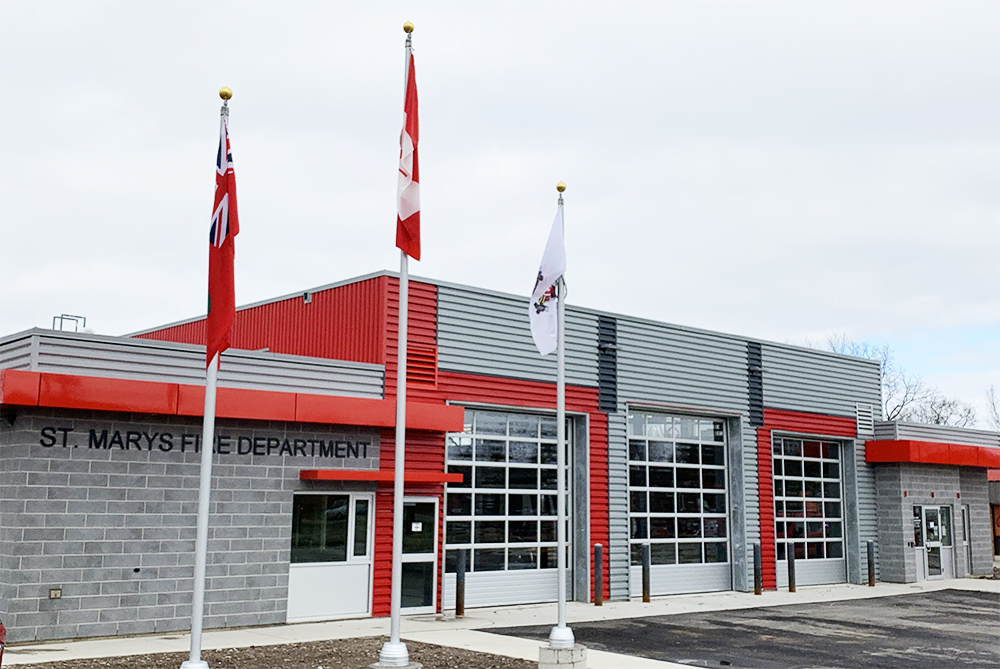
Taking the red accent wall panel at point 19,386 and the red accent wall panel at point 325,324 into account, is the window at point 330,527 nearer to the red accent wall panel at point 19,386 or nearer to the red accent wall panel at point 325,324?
the red accent wall panel at point 325,324

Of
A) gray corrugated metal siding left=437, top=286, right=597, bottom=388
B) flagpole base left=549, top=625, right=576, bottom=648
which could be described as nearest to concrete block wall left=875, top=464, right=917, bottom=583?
gray corrugated metal siding left=437, top=286, right=597, bottom=388

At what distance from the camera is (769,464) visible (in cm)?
2389

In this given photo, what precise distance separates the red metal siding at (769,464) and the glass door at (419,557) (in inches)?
363

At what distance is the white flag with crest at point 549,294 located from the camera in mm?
13383

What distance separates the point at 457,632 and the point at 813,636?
568 cm

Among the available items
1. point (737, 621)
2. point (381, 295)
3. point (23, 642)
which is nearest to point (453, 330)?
point (381, 295)

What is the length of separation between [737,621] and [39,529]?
37.6 feet

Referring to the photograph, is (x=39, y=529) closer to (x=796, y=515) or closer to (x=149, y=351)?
(x=149, y=351)

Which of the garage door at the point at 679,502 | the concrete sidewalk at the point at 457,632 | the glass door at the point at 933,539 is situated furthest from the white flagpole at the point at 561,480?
the glass door at the point at 933,539

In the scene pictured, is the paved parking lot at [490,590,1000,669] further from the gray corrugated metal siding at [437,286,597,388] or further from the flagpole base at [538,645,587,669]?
the gray corrugated metal siding at [437,286,597,388]

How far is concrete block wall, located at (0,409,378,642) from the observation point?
13.2 m

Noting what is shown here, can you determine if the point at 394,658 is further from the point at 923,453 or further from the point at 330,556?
the point at 923,453

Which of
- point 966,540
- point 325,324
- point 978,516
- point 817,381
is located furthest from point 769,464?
point 325,324

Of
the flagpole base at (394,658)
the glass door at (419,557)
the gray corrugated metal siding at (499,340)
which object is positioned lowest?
the flagpole base at (394,658)
